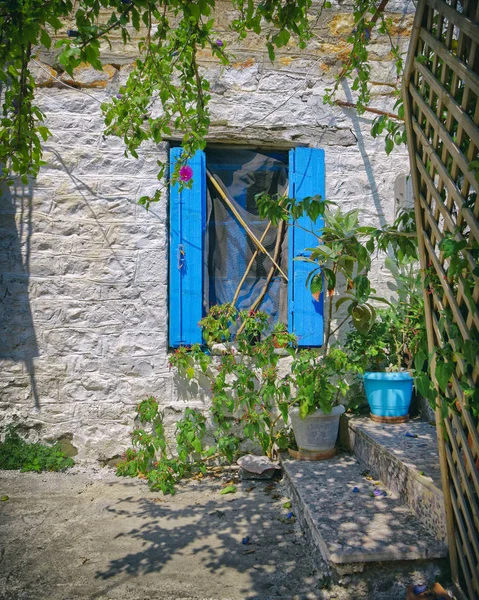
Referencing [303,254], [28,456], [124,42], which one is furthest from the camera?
[303,254]

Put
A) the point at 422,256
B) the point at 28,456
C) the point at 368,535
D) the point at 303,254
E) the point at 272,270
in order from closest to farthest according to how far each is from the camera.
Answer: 1. the point at 422,256
2. the point at 368,535
3. the point at 28,456
4. the point at 303,254
5. the point at 272,270

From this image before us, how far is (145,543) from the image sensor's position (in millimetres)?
2873

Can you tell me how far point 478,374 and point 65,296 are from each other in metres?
3.11

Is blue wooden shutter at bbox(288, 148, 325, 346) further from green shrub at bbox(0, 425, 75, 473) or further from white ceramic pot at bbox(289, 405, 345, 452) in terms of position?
Answer: green shrub at bbox(0, 425, 75, 473)

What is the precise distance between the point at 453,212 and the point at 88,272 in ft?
9.23

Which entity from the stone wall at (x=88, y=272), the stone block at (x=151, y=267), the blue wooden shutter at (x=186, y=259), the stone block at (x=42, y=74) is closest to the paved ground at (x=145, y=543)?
the stone wall at (x=88, y=272)

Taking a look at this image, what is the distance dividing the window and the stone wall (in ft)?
0.45

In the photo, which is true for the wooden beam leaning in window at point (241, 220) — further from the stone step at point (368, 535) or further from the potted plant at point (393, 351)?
the stone step at point (368, 535)

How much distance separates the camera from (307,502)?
115 inches

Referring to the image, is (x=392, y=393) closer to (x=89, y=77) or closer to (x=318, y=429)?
(x=318, y=429)

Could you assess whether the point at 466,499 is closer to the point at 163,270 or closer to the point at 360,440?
the point at 360,440

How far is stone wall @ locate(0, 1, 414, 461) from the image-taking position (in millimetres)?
4020

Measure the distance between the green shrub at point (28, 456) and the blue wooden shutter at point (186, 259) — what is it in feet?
3.74

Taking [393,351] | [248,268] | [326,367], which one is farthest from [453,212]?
[248,268]
